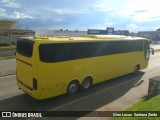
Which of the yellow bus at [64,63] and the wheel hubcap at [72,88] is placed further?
the wheel hubcap at [72,88]

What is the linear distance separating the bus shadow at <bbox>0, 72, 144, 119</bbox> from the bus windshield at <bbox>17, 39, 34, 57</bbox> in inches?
103

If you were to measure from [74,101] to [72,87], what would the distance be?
3.50ft

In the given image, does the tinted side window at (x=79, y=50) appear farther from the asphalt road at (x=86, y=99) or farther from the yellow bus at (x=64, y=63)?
the asphalt road at (x=86, y=99)

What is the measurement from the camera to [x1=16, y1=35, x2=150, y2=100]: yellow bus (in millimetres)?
12091

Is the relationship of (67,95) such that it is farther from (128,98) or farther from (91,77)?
(128,98)

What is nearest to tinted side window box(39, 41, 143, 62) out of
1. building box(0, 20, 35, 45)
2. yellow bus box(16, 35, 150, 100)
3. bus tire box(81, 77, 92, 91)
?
yellow bus box(16, 35, 150, 100)

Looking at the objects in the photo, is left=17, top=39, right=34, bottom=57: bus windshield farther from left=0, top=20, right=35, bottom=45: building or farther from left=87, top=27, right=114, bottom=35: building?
left=87, top=27, right=114, bottom=35: building

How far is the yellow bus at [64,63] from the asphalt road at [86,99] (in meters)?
0.57

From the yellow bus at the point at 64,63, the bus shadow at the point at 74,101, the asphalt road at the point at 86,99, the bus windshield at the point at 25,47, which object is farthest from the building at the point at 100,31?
the bus windshield at the point at 25,47

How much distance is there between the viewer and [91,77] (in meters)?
15.5

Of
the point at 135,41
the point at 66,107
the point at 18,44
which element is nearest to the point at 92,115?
the point at 66,107

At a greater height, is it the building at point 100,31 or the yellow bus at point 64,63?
the building at point 100,31

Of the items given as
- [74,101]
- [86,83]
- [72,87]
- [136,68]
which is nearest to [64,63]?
[72,87]

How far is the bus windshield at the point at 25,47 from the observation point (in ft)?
40.3
